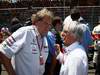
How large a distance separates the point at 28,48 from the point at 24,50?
0.05 metres

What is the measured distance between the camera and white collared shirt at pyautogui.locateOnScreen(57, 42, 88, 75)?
4.36 meters

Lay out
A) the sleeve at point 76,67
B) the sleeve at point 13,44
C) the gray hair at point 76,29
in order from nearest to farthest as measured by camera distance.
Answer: the sleeve at point 76,67 → the gray hair at point 76,29 → the sleeve at point 13,44

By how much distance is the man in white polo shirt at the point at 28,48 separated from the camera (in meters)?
4.93

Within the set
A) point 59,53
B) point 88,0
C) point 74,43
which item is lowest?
point 88,0

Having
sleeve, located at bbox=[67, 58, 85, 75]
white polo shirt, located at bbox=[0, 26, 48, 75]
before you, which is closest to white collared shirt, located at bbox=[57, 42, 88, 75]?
sleeve, located at bbox=[67, 58, 85, 75]

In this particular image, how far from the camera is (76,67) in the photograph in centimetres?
436

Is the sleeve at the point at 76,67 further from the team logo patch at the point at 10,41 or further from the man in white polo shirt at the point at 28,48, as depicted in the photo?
the team logo patch at the point at 10,41

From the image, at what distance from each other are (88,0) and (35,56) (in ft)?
62.8

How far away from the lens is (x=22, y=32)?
16.3ft

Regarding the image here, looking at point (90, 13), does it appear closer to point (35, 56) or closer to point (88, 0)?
point (88, 0)

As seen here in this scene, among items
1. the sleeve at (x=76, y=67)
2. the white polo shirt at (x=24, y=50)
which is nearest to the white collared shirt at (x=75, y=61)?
the sleeve at (x=76, y=67)

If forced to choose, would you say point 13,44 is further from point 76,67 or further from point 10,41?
point 76,67

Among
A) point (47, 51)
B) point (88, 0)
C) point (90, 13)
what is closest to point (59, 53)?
point (47, 51)

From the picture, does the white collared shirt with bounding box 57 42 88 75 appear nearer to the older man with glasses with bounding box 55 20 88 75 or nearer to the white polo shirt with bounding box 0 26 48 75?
the older man with glasses with bounding box 55 20 88 75
